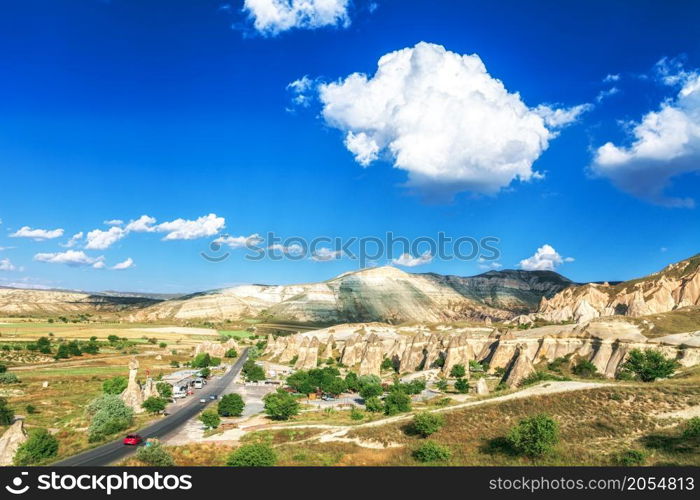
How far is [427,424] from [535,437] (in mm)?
9179

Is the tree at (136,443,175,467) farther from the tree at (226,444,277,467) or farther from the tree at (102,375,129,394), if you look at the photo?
the tree at (102,375,129,394)

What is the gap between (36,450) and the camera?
3972 cm

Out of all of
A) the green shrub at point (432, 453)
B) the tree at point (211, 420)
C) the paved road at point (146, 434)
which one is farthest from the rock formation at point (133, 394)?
the green shrub at point (432, 453)

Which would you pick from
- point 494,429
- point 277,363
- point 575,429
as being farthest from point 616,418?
point 277,363

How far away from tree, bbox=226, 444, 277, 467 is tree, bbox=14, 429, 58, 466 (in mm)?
21064

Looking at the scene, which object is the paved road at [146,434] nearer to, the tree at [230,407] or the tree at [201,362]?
the tree at [230,407]

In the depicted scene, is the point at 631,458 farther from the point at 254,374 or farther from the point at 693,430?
the point at 254,374

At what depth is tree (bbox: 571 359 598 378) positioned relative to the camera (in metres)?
85.9

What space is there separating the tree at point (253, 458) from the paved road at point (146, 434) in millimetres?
15722

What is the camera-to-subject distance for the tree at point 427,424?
38.7m

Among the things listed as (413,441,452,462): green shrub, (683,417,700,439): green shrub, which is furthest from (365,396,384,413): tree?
(683,417,700,439): green shrub

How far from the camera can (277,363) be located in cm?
13312
